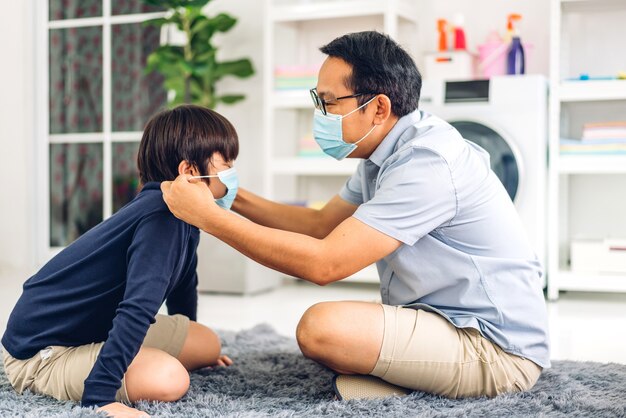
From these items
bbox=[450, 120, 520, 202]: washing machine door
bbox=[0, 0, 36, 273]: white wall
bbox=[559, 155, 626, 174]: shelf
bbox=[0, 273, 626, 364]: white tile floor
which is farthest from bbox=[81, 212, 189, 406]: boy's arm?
bbox=[0, 0, 36, 273]: white wall

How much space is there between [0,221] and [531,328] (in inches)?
160

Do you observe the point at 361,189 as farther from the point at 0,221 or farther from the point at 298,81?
the point at 0,221

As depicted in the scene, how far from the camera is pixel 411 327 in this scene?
1.74 meters

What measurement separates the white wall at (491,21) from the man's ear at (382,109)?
2.37m

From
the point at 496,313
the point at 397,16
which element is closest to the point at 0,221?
the point at 397,16

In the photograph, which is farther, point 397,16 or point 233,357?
point 397,16

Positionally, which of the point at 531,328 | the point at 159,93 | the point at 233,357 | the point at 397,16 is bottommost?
the point at 233,357

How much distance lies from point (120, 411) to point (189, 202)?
0.43 meters

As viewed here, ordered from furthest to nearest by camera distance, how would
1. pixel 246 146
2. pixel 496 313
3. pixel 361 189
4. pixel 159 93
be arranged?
1. pixel 159 93
2. pixel 246 146
3. pixel 361 189
4. pixel 496 313

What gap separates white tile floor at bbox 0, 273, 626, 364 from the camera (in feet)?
8.48

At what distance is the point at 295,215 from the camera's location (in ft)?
7.31

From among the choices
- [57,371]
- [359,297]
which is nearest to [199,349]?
[57,371]

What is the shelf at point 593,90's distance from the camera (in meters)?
3.50

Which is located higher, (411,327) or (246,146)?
(246,146)
